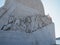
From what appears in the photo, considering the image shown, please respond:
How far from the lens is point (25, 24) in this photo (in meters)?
9.26

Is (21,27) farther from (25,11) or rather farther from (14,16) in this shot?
(25,11)

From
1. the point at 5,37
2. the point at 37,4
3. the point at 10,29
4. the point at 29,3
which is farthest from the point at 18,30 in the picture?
the point at 37,4

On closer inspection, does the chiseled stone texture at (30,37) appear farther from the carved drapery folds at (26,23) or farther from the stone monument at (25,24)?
the carved drapery folds at (26,23)

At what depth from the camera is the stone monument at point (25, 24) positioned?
25.7ft

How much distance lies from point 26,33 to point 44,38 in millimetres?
2352

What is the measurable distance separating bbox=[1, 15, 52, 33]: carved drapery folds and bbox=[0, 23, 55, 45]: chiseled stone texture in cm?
28

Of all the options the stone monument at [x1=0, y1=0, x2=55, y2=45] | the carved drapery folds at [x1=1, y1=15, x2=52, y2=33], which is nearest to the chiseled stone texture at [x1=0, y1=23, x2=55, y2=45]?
the stone monument at [x1=0, y1=0, x2=55, y2=45]

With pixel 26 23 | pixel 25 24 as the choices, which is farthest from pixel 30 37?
pixel 26 23

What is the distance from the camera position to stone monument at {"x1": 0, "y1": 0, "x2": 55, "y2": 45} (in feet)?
25.7

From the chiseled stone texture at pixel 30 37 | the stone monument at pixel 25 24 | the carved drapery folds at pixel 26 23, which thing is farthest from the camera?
the carved drapery folds at pixel 26 23

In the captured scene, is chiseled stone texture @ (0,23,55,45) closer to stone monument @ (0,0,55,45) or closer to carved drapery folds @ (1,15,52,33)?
stone monument @ (0,0,55,45)

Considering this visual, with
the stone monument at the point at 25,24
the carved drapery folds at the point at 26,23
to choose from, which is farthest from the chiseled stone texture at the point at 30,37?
the carved drapery folds at the point at 26,23

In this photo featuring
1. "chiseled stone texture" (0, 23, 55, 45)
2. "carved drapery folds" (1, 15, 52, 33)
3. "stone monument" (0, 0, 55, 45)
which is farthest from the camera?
"carved drapery folds" (1, 15, 52, 33)

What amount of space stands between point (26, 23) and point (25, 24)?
0.58 feet
